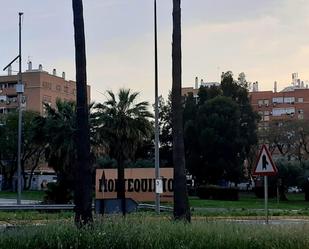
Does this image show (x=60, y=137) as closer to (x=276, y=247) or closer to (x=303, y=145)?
(x=276, y=247)

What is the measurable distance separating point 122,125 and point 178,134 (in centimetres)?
2780

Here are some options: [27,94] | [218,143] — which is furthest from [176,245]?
[27,94]

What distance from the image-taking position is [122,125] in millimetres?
46781

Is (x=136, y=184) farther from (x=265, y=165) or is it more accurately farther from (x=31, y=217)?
(x=265, y=165)

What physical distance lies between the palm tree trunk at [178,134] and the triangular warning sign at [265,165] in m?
2.31

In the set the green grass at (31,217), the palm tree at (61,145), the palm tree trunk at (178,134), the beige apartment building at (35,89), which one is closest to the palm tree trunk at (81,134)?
the palm tree trunk at (178,134)

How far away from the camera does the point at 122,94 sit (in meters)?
47.5

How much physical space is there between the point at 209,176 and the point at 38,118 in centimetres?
3368

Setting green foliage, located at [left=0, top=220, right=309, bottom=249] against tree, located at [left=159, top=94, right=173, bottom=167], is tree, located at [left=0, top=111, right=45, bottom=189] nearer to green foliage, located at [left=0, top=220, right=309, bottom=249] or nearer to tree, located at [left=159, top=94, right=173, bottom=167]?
tree, located at [left=159, top=94, right=173, bottom=167]

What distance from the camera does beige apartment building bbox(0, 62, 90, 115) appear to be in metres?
137

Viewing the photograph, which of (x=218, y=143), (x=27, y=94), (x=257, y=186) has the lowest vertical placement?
(x=257, y=186)

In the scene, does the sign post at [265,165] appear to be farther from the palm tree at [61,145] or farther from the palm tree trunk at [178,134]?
the palm tree at [61,145]

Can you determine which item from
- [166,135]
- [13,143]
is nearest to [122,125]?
[166,135]

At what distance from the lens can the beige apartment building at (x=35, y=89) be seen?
136525 millimetres
